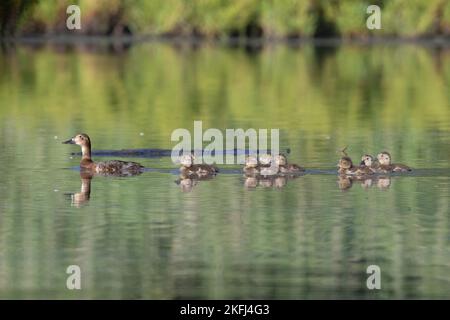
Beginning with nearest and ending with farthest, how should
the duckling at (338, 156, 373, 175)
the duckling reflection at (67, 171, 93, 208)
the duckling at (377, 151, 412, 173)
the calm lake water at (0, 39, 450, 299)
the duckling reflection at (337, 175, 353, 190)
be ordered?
the calm lake water at (0, 39, 450, 299) → the duckling reflection at (67, 171, 93, 208) → the duckling reflection at (337, 175, 353, 190) → the duckling at (338, 156, 373, 175) → the duckling at (377, 151, 412, 173)

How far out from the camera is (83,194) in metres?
14.3

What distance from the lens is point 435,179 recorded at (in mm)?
15211

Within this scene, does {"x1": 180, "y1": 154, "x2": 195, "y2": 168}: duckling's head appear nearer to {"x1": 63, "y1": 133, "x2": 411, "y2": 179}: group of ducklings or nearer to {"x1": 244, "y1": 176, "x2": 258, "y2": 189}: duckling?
{"x1": 63, "y1": 133, "x2": 411, "y2": 179}: group of ducklings

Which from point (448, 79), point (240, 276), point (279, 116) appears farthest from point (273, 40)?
point (240, 276)

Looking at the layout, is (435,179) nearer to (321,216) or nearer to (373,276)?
(321,216)

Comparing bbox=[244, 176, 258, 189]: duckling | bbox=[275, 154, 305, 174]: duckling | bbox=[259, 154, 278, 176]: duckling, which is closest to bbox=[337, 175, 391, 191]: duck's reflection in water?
bbox=[275, 154, 305, 174]: duckling

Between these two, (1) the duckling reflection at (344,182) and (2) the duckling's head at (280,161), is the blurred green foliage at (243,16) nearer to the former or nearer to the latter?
(2) the duckling's head at (280,161)

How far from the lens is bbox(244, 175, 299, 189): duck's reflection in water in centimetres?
1489

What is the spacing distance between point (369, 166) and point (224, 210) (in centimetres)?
271

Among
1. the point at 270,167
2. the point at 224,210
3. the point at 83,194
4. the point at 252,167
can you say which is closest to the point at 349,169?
the point at 270,167

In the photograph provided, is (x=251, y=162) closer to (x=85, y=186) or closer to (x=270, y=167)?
(x=270, y=167)

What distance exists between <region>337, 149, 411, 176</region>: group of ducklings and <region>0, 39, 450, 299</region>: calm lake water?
0.22 meters

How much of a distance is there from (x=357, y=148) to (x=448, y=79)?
16091 millimetres

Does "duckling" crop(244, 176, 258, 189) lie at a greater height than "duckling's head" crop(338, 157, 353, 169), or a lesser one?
lesser
